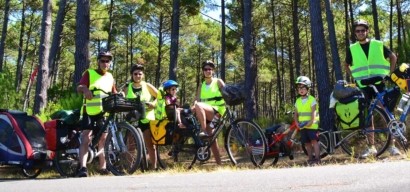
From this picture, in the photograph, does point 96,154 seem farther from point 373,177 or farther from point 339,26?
point 339,26

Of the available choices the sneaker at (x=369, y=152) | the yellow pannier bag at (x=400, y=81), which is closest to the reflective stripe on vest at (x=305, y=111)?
the sneaker at (x=369, y=152)

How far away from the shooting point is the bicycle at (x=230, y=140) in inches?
257

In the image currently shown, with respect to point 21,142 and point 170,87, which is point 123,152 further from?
point 170,87

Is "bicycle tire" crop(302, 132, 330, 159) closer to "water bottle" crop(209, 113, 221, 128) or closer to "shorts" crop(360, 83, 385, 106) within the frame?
"shorts" crop(360, 83, 385, 106)

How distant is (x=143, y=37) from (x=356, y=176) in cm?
3489

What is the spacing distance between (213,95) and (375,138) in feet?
8.20

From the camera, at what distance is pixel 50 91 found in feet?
51.9

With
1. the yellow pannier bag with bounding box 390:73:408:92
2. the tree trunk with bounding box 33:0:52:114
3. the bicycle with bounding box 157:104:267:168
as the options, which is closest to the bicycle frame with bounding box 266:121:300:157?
the bicycle with bounding box 157:104:267:168

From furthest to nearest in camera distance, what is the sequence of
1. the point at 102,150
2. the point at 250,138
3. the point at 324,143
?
the point at 324,143, the point at 250,138, the point at 102,150

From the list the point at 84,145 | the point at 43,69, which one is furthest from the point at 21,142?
the point at 43,69

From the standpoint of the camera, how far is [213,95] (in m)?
7.08

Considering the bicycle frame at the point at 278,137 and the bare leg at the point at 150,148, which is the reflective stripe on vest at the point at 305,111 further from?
the bare leg at the point at 150,148

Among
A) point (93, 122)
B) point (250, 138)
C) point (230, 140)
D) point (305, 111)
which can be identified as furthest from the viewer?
point (305, 111)

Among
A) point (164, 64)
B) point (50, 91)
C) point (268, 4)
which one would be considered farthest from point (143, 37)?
point (50, 91)
